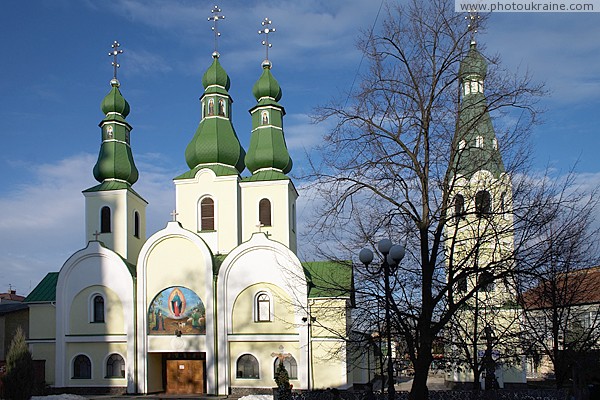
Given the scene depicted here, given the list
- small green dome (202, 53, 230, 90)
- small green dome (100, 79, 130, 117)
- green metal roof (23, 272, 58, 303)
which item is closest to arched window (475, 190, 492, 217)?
small green dome (202, 53, 230, 90)

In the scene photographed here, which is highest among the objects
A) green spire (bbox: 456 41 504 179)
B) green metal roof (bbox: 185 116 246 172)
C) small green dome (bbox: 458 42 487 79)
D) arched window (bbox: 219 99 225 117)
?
arched window (bbox: 219 99 225 117)

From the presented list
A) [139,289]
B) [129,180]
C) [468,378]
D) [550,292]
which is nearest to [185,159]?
[129,180]

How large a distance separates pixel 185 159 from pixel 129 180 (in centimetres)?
319

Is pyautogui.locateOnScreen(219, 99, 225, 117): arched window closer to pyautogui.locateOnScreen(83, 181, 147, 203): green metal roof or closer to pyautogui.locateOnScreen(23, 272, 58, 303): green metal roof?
pyautogui.locateOnScreen(83, 181, 147, 203): green metal roof

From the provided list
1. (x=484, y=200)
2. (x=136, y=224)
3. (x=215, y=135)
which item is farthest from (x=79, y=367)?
(x=484, y=200)

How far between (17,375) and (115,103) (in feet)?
58.9

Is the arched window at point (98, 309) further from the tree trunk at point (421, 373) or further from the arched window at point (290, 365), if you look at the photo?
the tree trunk at point (421, 373)

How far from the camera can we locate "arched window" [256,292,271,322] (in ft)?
98.7

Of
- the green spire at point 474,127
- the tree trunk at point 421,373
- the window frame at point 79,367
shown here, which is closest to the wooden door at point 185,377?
the window frame at point 79,367

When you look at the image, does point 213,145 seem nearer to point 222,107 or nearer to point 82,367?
point 222,107

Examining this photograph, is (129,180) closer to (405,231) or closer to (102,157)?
(102,157)

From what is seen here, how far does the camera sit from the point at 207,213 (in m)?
34.0

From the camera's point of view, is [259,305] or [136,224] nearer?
[259,305]

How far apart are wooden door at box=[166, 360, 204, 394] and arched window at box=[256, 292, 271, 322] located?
12.4 feet
